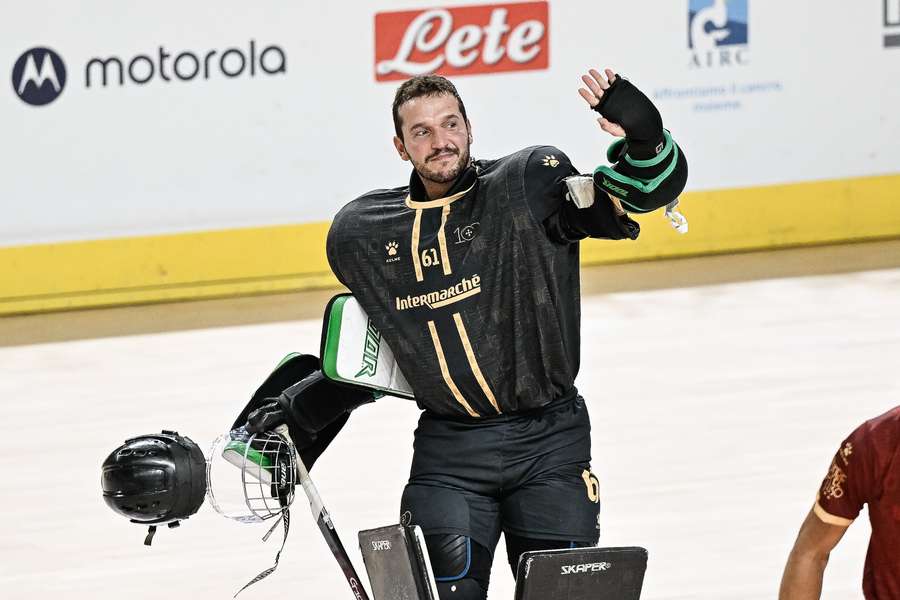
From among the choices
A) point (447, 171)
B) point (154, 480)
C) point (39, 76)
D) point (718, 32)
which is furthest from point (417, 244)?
point (718, 32)

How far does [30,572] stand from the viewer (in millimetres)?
5469

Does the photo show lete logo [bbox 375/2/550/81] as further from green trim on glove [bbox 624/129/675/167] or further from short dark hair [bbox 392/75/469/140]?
green trim on glove [bbox 624/129/675/167]

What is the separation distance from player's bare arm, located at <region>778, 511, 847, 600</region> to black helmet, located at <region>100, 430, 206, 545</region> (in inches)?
48.0

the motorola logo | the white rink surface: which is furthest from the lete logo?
the motorola logo

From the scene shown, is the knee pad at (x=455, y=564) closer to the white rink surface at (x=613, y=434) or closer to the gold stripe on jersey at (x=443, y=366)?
the gold stripe on jersey at (x=443, y=366)

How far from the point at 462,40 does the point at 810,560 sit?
6008 millimetres

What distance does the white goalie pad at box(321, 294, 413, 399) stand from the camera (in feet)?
12.4

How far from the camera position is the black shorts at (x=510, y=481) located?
3.70 meters

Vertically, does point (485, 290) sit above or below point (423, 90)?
below

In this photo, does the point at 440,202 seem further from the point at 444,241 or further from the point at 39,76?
the point at 39,76

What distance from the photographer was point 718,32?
29.5 ft

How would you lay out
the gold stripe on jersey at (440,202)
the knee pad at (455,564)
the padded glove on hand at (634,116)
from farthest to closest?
the gold stripe on jersey at (440,202) < the knee pad at (455,564) < the padded glove on hand at (634,116)

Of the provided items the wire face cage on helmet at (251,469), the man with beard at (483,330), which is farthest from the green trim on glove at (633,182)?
the wire face cage on helmet at (251,469)

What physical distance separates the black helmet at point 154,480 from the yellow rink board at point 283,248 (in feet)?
17.1
